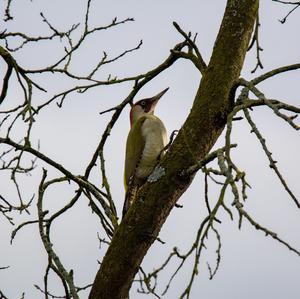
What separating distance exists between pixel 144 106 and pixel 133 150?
56.9 inches

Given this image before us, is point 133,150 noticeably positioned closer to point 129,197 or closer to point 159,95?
point 129,197

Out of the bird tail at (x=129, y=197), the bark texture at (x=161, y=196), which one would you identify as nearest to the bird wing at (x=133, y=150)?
the bird tail at (x=129, y=197)

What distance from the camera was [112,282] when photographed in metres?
3.76

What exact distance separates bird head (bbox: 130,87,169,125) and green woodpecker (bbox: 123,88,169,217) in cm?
83

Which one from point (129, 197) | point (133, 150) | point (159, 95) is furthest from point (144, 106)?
point (129, 197)

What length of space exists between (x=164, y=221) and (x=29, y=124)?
1.06 metres

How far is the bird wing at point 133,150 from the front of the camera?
6.19 meters

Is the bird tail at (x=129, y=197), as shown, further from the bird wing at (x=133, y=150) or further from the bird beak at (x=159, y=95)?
the bird beak at (x=159, y=95)

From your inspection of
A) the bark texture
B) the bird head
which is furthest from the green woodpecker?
the bark texture

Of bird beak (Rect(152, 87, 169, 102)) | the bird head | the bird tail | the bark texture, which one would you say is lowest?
the bark texture

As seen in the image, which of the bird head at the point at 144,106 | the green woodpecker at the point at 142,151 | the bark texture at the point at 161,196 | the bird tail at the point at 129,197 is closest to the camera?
the bark texture at the point at 161,196

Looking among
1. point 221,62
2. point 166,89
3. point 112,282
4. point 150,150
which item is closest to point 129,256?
point 112,282

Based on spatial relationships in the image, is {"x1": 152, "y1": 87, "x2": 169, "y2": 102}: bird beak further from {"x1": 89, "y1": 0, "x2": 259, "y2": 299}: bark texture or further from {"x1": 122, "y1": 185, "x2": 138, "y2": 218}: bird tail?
{"x1": 89, "y1": 0, "x2": 259, "y2": 299}: bark texture

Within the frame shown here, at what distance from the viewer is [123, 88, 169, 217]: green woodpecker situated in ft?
20.1
